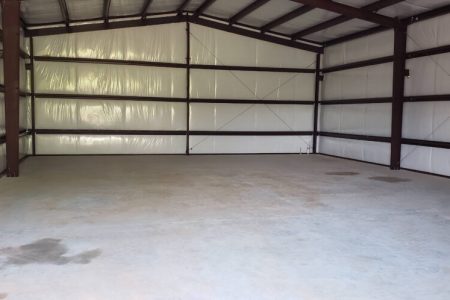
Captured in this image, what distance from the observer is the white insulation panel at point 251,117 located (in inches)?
499

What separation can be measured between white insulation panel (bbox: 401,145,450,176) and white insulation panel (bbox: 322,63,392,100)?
1.53 meters

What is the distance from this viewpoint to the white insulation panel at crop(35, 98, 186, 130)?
11664mm

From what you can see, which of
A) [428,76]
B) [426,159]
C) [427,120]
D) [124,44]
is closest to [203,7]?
[124,44]

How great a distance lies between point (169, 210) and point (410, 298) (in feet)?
10.6

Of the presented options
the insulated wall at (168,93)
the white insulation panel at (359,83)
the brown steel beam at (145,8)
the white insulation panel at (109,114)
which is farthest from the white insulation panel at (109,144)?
the white insulation panel at (359,83)

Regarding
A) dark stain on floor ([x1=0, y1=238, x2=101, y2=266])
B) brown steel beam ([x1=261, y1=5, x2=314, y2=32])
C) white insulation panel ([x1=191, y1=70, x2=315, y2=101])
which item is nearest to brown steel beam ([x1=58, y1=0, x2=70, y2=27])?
white insulation panel ([x1=191, y1=70, x2=315, y2=101])

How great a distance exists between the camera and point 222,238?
429 centimetres

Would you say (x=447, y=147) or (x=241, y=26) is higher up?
(x=241, y=26)

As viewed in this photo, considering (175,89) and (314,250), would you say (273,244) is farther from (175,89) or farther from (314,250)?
(175,89)

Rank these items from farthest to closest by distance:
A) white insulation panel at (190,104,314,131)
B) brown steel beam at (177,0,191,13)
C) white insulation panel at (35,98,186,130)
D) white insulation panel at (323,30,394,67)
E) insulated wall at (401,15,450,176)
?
1. white insulation panel at (190,104,314,131)
2. white insulation panel at (35,98,186,130)
3. brown steel beam at (177,0,191,13)
4. white insulation panel at (323,30,394,67)
5. insulated wall at (401,15,450,176)

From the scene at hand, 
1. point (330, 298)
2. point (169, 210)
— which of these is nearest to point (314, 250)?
point (330, 298)

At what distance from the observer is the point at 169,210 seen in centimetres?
549

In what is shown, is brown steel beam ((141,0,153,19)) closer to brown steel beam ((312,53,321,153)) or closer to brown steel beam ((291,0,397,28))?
brown steel beam ((291,0,397,28))

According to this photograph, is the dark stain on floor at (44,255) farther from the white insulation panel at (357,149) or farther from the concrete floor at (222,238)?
the white insulation panel at (357,149)
